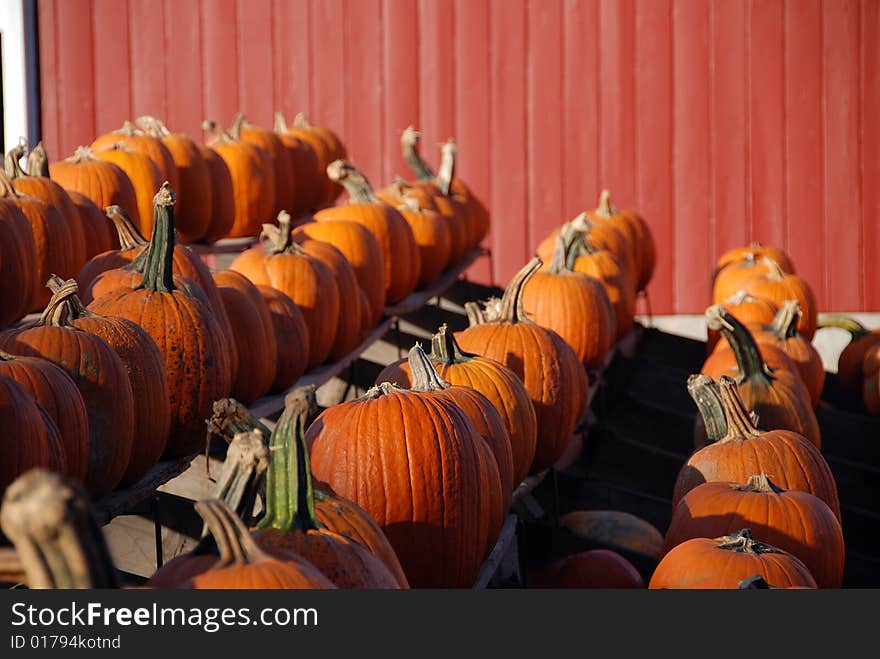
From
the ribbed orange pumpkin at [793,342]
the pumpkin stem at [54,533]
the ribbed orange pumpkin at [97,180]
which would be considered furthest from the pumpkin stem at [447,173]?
the pumpkin stem at [54,533]

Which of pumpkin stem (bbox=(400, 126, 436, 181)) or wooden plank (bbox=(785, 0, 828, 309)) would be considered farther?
wooden plank (bbox=(785, 0, 828, 309))

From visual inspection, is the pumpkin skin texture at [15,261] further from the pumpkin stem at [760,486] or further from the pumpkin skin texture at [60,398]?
the pumpkin stem at [760,486]

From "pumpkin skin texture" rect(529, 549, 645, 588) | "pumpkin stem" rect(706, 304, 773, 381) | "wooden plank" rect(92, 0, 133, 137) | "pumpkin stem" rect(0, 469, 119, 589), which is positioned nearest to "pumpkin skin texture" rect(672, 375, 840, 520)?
"pumpkin skin texture" rect(529, 549, 645, 588)

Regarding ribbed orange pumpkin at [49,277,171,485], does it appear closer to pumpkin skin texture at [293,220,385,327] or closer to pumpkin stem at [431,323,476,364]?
pumpkin stem at [431,323,476,364]

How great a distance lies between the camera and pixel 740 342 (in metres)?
3.93

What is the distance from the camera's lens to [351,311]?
415 cm

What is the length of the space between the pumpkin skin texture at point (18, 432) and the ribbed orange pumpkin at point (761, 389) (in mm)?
2379

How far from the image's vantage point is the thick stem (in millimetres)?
4875

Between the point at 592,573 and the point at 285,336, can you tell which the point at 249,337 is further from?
the point at 592,573

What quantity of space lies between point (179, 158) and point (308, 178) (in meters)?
1.46

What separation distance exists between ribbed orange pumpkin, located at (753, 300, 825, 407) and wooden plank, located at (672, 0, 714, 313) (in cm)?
253

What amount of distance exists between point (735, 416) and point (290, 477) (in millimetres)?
1965

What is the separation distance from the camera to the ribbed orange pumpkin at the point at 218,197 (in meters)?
4.88
